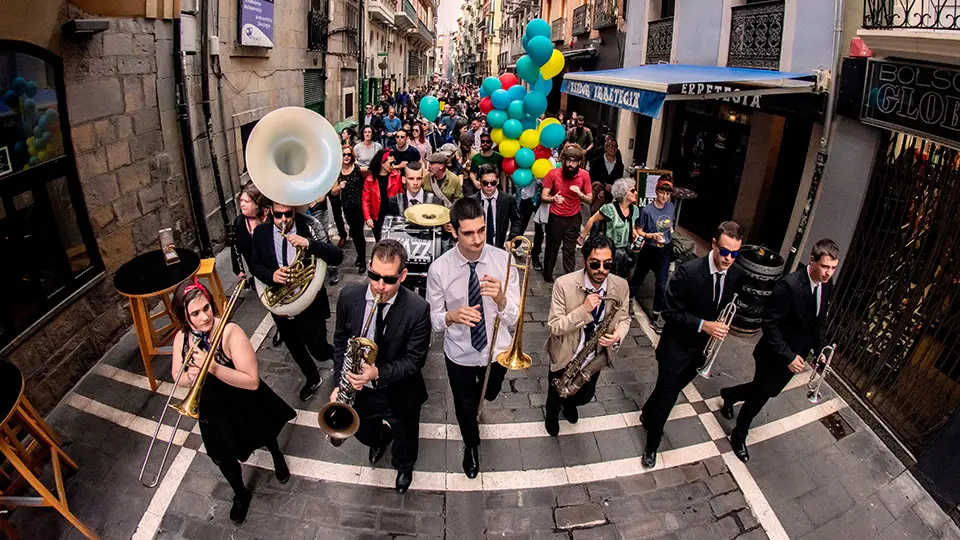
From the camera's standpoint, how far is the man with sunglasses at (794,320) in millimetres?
3689

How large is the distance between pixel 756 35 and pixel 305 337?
8.48 meters

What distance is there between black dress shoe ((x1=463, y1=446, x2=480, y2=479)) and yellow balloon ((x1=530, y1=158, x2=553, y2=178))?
4.93 meters

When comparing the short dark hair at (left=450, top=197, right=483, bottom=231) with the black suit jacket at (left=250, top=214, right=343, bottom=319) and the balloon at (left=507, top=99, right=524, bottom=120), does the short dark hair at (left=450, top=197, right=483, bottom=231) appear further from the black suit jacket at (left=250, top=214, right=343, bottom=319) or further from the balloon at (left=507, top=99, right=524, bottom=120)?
the balloon at (left=507, top=99, right=524, bottom=120)

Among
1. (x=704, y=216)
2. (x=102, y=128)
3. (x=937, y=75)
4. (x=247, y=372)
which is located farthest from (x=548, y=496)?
(x=704, y=216)

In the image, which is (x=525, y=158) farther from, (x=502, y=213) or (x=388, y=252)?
(x=388, y=252)

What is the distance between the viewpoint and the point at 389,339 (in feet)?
10.6

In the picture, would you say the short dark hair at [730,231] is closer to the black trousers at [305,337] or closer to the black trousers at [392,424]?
the black trousers at [392,424]

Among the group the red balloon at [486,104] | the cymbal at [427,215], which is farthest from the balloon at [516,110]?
the cymbal at [427,215]

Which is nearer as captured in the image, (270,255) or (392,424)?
(392,424)

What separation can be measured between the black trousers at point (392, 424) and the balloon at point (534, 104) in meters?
5.67

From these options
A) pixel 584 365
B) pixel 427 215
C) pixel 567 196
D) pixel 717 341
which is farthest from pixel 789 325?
pixel 427 215

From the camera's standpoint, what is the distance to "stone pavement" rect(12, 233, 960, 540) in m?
3.57

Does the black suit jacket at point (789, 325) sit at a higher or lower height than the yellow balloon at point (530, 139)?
lower

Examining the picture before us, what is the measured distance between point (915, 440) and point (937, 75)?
10.9 ft
